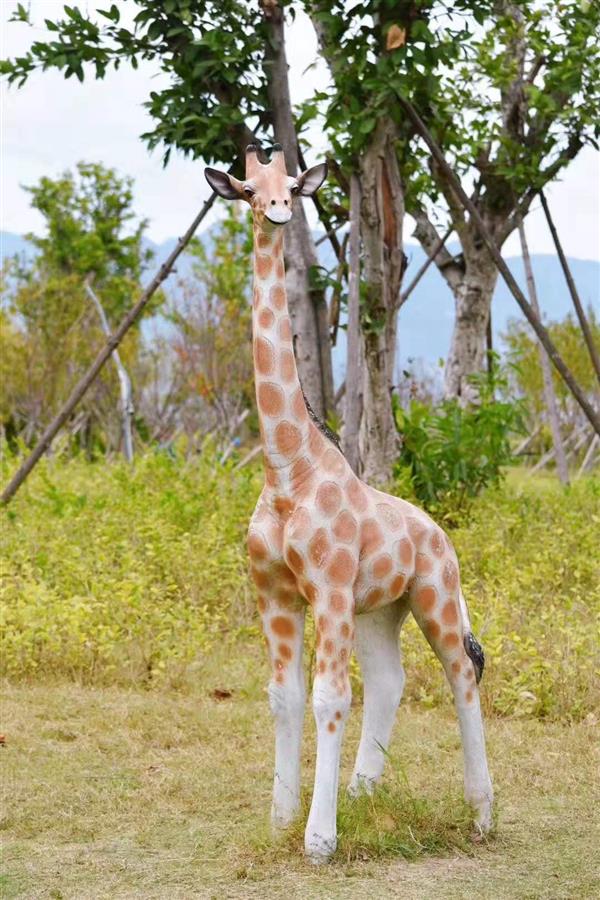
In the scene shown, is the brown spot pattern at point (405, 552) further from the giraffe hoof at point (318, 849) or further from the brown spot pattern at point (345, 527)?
the giraffe hoof at point (318, 849)

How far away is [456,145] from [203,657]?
18.7ft

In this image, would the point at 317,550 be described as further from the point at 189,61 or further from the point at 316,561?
the point at 189,61

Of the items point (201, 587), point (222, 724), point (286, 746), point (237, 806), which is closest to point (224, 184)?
point (286, 746)

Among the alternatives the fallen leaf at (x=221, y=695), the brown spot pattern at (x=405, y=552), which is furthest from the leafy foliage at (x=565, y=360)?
the brown spot pattern at (x=405, y=552)

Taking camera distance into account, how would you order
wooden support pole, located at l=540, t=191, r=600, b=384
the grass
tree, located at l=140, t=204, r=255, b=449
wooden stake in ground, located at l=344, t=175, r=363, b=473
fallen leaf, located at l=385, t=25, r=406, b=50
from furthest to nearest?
tree, located at l=140, t=204, r=255, b=449
wooden support pole, located at l=540, t=191, r=600, b=384
wooden stake in ground, located at l=344, t=175, r=363, b=473
fallen leaf, located at l=385, t=25, r=406, b=50
the grass

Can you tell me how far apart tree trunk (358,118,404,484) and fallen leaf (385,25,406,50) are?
63cm

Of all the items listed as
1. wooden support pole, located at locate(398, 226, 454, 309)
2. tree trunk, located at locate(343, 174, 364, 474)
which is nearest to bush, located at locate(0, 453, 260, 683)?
tree trunk, located at locate(343, 174, 364, 474)

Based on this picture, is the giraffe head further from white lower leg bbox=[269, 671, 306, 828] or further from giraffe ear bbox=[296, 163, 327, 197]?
white lower leg bbox=[269, 671, 306, 828]

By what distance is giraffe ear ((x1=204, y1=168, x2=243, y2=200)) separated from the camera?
4191 mm

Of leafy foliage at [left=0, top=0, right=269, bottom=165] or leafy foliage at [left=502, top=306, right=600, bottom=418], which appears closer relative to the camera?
leafy foliage at [left=0, top=0, right=269, bottom=165]

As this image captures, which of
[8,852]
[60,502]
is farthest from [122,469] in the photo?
[8,852]

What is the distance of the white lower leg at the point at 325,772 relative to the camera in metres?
3.95

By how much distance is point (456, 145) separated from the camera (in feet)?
35.0

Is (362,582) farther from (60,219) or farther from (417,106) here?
(60,219)
